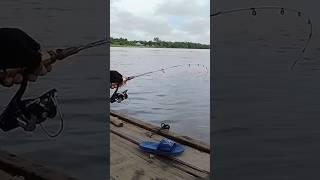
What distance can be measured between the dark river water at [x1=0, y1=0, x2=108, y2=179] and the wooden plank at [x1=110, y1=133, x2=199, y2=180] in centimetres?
113

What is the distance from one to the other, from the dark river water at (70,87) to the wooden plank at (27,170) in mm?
599

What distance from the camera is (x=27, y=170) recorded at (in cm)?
200

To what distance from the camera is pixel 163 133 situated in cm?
596

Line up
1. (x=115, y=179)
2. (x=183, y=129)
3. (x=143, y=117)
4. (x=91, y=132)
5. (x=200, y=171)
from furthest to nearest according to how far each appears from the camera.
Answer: (x=143, y=117)
(x=183, y=129)
(x=200, y=171)
(x=115, y=179)
(x=91, y=132)

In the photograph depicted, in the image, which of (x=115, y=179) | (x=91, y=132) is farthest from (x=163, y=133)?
(x=91, y=132)

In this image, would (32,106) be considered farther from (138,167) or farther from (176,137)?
(176,137)

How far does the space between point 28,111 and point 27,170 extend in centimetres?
83

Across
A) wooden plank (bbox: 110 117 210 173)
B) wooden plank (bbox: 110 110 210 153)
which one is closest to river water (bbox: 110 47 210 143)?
wooden plank (bbox: 110 110 210 153)

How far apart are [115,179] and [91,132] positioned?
44.5 inches
